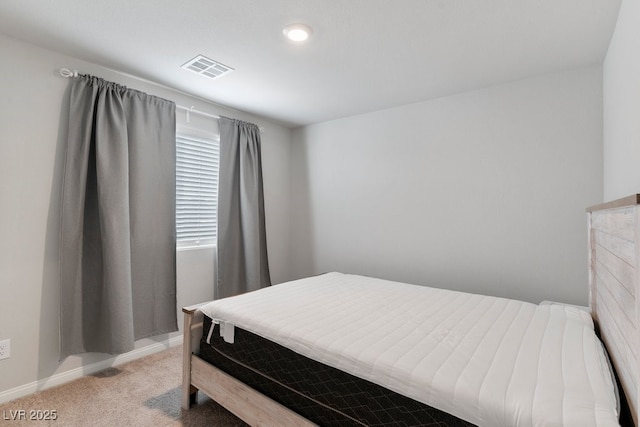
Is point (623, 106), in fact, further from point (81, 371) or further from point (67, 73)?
point (81, 371)

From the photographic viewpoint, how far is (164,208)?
8.93 ft

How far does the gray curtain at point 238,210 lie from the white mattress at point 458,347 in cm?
109

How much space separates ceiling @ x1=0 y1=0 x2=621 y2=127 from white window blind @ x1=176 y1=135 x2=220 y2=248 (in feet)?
2.02

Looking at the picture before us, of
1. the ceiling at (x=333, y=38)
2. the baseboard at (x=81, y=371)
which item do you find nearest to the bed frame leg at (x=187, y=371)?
the baseboard at (x=81, y=371)

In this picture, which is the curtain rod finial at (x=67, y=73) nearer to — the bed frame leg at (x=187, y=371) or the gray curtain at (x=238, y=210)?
the gray curtain at (x=238, y=210)

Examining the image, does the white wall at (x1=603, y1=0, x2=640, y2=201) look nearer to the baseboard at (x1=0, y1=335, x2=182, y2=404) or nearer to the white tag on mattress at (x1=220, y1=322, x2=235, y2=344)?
the white tag on mattress at (x1=220, y1=322, x2=235, y2=344)

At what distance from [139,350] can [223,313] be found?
1.39m

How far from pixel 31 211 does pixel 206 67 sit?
1.62m

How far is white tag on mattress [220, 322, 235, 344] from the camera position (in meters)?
1.74

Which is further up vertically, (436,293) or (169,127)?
(169,127)

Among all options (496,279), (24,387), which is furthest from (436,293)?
(24,387)

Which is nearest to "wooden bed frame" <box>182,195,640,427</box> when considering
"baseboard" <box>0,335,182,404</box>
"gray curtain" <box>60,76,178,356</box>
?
"gray curtain" <box>60,76,178,356</box>

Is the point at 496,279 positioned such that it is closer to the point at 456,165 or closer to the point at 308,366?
the point at 456,165

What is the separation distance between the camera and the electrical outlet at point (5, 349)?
1.96m
